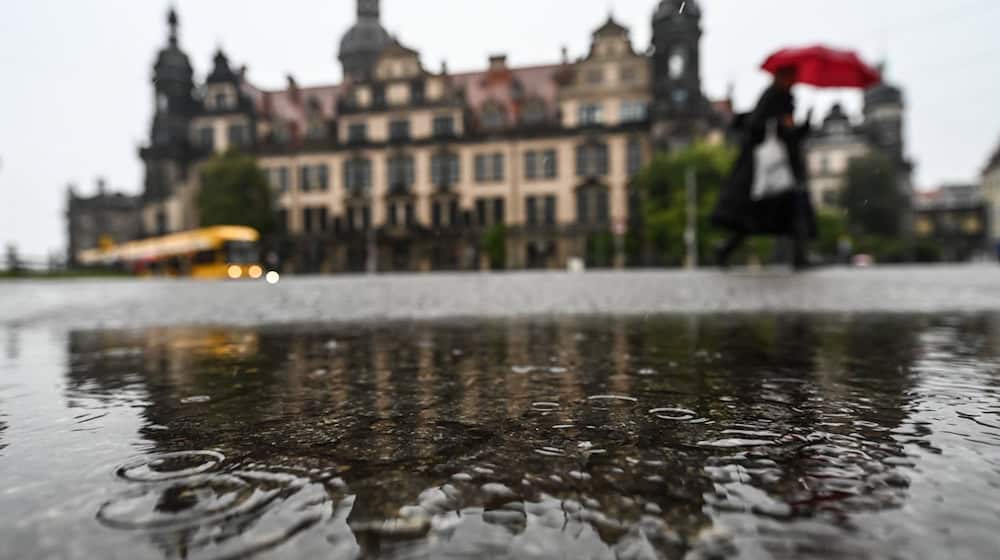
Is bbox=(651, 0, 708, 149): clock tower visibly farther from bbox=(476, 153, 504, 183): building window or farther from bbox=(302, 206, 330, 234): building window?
bbox=(302, 206, 330, 234): building window

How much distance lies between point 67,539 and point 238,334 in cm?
360

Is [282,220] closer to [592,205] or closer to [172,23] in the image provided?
[172,23]

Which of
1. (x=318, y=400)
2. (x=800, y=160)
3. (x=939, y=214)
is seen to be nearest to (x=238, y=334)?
(x=318, y=400)

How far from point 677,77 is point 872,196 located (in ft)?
89.1

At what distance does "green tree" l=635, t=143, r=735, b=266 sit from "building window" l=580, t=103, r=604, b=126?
7808mm

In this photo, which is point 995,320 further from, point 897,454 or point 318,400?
point 318,400

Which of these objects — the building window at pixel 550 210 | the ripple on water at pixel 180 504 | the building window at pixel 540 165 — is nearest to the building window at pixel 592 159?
the building window at pixel 540 165

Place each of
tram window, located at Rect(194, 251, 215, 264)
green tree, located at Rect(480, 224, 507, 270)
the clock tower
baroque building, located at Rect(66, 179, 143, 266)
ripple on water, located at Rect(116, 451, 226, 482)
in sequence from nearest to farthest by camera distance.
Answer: ripple on water, located at Rect(116, 451, 226, 482), tram window, located at Rect(194, 251, 215, 264), the clock tower, green tree, located at Rect(480, 224, 507, 270), baroque building, located at Rect(66, 179, 143, 266)

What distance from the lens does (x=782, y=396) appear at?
1782mm

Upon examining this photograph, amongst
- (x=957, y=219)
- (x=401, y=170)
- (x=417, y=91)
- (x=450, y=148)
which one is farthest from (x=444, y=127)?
(x=957, y=219)

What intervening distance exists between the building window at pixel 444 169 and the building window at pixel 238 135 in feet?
49.3

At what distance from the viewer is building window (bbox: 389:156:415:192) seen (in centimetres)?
4694

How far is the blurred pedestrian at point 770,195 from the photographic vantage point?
26.6ft

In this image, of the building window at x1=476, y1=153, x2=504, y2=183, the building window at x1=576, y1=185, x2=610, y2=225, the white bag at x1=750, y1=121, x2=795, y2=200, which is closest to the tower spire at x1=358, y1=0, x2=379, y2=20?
the building window at x1=476, y1=153, x2=504, y2=183
